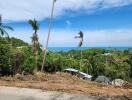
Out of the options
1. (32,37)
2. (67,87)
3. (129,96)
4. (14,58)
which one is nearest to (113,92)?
(129,96)

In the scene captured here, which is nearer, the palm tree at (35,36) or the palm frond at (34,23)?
the palm frond at (34,23)

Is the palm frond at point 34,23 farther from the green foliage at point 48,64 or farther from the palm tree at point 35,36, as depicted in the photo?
the green foliage at point 48,64

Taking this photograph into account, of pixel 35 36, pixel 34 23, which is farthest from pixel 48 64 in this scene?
pixel 34 23

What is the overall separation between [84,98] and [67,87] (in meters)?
1.92

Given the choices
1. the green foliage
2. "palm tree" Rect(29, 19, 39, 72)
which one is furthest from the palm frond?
the green foliage

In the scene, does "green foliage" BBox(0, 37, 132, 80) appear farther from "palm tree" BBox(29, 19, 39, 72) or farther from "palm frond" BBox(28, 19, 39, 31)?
"palm frond" BBox(28, 19, 39, 31)

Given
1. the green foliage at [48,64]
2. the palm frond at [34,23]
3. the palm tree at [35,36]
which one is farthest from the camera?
the palm tree at [35,36]

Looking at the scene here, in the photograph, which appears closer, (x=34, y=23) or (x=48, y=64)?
(x=34, y=23)

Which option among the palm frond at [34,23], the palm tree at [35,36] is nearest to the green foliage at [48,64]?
the palm tree at [35,36]

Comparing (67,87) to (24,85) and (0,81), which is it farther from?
(0,81)

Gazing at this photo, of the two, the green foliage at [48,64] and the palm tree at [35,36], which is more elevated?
the palm tree at [35,36]

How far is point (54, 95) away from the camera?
12.2 metres

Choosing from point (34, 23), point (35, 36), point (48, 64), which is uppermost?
point (34, 23)

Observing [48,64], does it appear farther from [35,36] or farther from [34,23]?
[34,23]
